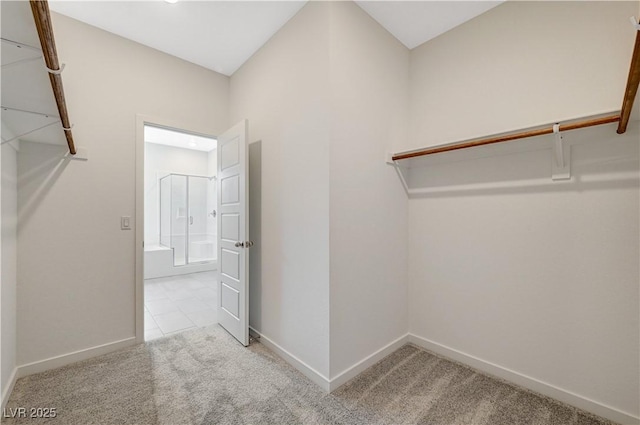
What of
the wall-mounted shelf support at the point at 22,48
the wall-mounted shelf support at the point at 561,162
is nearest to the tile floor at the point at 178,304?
the wall-mounted shelf support at the point at 22,48

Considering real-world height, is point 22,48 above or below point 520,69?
below

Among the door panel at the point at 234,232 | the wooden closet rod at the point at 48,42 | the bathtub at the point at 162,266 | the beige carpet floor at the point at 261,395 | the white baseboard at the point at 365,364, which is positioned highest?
the wooden closet rod at the point at 48,42

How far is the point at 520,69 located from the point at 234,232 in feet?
8.46

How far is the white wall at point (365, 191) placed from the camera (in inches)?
72.2

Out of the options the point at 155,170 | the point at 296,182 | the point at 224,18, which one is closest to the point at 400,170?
the point at 296,182

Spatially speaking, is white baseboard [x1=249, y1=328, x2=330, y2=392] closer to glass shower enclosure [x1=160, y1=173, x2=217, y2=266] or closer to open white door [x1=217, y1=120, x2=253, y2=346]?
open white door [x1=217, y1=120, x2=253, y2=346]

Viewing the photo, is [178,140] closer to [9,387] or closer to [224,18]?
[224,18]

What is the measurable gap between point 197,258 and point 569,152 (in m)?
6.19

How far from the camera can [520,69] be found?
185cm

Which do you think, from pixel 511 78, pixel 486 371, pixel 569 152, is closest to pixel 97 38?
pixel 511 78

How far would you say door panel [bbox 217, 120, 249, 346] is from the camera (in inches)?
91.8

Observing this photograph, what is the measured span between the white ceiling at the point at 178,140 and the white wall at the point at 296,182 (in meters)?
3.18

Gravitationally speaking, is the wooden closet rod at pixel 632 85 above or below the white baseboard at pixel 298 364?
above

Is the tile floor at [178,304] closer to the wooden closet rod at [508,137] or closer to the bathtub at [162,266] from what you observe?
the bathtub at [162,266]
